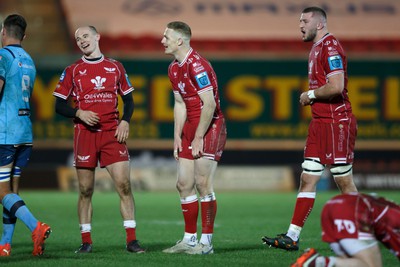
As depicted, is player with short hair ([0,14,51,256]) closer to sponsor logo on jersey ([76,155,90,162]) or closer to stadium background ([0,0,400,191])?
sponsor logo on jersey ([76,155,90,162])

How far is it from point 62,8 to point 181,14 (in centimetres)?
282

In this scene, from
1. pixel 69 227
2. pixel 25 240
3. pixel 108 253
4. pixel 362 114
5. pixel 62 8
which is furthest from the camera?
pixel 62 8

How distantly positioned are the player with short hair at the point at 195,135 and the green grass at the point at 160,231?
→ 33 cm

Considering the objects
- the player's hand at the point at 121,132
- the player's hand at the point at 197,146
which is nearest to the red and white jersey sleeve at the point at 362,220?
the player's hand at the point at 197,146

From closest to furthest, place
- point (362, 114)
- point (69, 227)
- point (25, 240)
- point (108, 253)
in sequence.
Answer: point (108, 253) → point (25, 240) → point (69, 227) → point (362, 114)

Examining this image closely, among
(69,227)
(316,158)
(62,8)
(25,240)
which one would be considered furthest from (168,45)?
(62,8)

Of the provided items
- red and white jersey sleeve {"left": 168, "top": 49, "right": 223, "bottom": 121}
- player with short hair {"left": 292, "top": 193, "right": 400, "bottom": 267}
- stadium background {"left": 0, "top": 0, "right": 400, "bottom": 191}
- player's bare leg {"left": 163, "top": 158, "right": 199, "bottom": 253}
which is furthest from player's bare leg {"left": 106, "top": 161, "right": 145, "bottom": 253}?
stadium background {"left": 0, "top": 0, "right": 400, "bottom": 191}

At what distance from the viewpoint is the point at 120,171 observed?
27.0 feet

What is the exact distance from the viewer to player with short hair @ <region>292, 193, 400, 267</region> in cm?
590

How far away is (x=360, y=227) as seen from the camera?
589 cm

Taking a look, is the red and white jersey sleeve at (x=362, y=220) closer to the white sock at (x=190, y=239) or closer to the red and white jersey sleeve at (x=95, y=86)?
the white sock at (x=190, y=239)

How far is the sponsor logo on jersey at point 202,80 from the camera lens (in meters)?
8.03

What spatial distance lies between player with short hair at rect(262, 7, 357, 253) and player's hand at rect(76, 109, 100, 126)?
1977mm

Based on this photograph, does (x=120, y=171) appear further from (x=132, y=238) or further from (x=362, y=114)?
(x=362, y=114)
